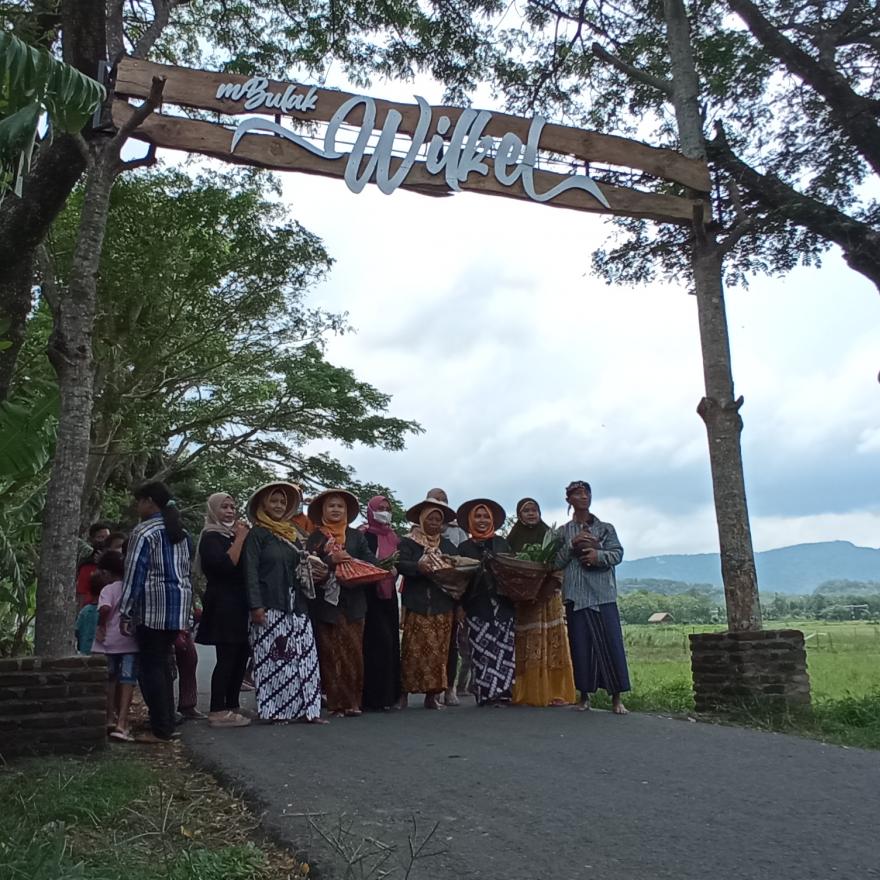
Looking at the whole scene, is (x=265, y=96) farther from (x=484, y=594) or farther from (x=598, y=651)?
(x=598, y=651)

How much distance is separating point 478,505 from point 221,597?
7.37 ft

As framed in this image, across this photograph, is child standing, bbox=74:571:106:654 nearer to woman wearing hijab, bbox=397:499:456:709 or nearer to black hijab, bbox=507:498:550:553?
woman wearing hijab, bbox=397:499:456:709

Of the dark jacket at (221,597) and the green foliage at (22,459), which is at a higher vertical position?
the green foliage at (22,459)

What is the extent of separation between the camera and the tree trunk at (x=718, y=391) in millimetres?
7012

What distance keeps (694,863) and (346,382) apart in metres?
17.4

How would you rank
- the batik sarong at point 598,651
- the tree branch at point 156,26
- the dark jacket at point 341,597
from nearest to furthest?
the batik sarong at point 598,651
the dark jacket at point 341,597
the tree branch at point 156,26

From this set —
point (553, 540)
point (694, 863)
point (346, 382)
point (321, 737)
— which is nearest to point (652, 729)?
point (553, 540)

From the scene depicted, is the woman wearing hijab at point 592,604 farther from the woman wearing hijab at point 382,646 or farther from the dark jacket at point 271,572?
the dark jacket at point 271,572

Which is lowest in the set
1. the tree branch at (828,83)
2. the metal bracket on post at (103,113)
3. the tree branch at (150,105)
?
the tree branch at (150,105)

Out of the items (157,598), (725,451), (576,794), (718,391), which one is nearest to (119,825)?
(576,794)

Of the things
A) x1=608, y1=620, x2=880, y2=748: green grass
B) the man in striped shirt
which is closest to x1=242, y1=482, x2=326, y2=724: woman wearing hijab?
the man in striped shirt

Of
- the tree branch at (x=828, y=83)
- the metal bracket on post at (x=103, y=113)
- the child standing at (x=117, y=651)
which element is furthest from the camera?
the tree branch at (x=828, y=83)

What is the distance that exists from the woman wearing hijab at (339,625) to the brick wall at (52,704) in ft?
6.60

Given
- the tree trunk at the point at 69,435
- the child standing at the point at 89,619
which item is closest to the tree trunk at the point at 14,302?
the tree trunk at the point at 69,435
